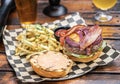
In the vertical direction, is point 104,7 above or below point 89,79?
above

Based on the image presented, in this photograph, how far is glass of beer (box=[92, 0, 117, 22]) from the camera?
153cm

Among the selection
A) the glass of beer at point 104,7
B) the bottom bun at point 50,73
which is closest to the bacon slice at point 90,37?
the bottom bun at point 50,73

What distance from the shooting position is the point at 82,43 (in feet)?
3.91

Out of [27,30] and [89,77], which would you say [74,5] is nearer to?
[27,30]

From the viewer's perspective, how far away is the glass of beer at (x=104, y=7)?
1.53 metres

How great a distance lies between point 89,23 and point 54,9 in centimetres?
21

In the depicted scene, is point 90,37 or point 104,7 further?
point 104,7

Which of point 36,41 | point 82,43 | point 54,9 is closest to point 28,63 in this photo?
point 36,41

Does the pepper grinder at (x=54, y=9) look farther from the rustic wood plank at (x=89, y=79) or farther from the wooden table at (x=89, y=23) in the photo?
the rustic wood plank at (x=89, y=79)

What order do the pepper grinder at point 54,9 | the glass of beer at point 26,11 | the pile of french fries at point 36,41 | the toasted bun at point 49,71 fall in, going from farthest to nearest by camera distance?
the pepper grinder at point 54,9 → the glass of beer at point 26,11 → the pile of french fries at point 36,41 → the toasted bun at point 49,71

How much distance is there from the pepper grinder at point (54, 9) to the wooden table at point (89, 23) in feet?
0.09

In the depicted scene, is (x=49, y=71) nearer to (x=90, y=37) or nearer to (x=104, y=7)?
(x=90, y=37)

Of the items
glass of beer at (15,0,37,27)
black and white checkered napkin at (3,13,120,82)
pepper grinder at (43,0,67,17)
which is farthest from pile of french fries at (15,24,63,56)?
pepper grinder at (43,0,67,17)

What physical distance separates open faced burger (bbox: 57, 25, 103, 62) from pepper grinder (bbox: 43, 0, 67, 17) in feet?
1.20
